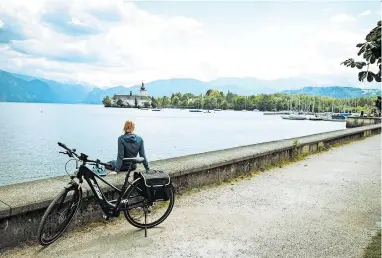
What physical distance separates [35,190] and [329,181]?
597 centimetres

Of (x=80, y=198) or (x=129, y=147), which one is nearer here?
(x=80, y=198)

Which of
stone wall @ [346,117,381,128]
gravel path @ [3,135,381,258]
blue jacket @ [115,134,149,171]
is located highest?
blue jacket @ [115,134,149,171]

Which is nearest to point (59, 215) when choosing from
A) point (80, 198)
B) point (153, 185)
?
point (80, 198)

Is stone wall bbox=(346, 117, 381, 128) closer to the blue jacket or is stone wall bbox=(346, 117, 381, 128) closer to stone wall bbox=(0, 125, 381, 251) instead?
stone wall bbox=(0, 125, 381, 251)

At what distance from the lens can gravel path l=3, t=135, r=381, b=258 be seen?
4.07 metres

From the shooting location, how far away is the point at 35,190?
4.55 metres

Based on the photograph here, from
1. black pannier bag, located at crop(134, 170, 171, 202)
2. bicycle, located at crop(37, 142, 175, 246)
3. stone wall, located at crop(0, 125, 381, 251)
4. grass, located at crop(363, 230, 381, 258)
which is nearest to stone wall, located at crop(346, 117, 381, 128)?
stone wall, located at crop(0, 125, 381, 251)

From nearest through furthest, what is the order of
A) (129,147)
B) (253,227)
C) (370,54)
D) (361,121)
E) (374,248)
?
1. (370,54)
2. (374,248)
3. (253,227)
4. (129,147)
5. (361,121)

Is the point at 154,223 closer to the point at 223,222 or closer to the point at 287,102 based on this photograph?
the point at 223,222

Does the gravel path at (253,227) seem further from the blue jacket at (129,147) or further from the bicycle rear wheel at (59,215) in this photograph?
the blue jacket at (129,147)

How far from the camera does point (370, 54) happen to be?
3188mm

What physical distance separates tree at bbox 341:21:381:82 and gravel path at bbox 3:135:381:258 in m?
2.05

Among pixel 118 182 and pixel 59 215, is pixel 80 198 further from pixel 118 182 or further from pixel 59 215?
pixel 118 182

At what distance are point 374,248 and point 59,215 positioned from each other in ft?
12.1
